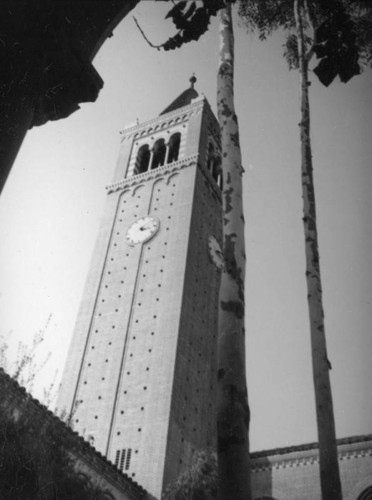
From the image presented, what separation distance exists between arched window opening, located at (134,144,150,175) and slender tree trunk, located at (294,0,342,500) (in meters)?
31.1

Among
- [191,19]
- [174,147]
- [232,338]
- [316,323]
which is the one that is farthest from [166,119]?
[232,338]

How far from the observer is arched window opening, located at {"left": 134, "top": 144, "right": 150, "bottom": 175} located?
39250 mm

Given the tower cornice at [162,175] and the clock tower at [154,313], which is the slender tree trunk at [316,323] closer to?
the clock tower at [154,313]

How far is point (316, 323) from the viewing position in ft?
21.7

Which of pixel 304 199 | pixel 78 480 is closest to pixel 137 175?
pixel 78 480

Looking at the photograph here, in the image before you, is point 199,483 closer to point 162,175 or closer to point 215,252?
point 215,252

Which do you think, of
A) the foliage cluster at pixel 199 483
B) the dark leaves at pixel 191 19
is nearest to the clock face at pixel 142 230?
the foliage cluster at pixel 199 483

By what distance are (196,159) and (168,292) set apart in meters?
10.7

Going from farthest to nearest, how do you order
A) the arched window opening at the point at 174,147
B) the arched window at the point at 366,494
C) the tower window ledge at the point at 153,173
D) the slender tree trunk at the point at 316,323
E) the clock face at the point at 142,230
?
the arched window opening at the point at 174,147
the tower window ledge at the point at 153,173
the clock face at the point at 142,230
the arched window at the point at 366,494
the slender tree trunk at the point at 316,323

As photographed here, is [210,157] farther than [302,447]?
Yes

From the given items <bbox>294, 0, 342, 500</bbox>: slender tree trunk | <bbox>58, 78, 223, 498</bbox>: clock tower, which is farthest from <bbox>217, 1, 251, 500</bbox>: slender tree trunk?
<bbox>58, 78, 223, 498</bbox>: clock tower

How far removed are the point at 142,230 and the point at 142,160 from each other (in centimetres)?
802

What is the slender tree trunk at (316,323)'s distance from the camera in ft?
18.5

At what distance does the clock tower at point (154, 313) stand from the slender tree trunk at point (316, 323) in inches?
623
